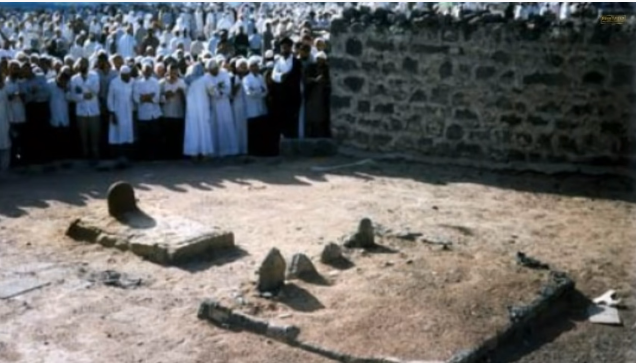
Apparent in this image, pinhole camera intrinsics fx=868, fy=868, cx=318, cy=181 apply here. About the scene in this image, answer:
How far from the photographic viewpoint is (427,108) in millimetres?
12633

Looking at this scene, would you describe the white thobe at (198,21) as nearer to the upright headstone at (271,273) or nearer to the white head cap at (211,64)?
the white head cap at (211,64)

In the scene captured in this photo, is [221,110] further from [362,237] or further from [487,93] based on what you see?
[362,237]

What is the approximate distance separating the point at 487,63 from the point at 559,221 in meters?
3.30

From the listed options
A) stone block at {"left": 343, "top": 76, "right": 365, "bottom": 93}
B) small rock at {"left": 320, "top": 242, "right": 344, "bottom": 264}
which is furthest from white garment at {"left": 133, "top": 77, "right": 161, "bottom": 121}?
small rock at {"left": 320, "top": 242, "right": 344, "bottom": 264}

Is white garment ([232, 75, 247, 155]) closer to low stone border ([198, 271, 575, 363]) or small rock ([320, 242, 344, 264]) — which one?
small rock ([320, 242, 344, 264])

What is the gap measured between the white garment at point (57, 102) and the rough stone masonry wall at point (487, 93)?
13.2 feet

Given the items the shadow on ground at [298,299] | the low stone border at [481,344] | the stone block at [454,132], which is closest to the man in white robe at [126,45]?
the stone block at [454,132]

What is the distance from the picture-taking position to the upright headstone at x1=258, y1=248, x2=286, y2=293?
7.00 metres

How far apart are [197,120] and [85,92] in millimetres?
1678

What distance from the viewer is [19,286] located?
733 cm

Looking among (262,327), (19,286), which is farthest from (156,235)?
Result: (262,327)

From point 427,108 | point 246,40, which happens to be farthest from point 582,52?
point 246,40

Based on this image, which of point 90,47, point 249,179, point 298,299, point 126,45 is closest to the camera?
point 298,299

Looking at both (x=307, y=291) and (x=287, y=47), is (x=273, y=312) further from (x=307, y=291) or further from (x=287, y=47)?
(x=287, y=47)
